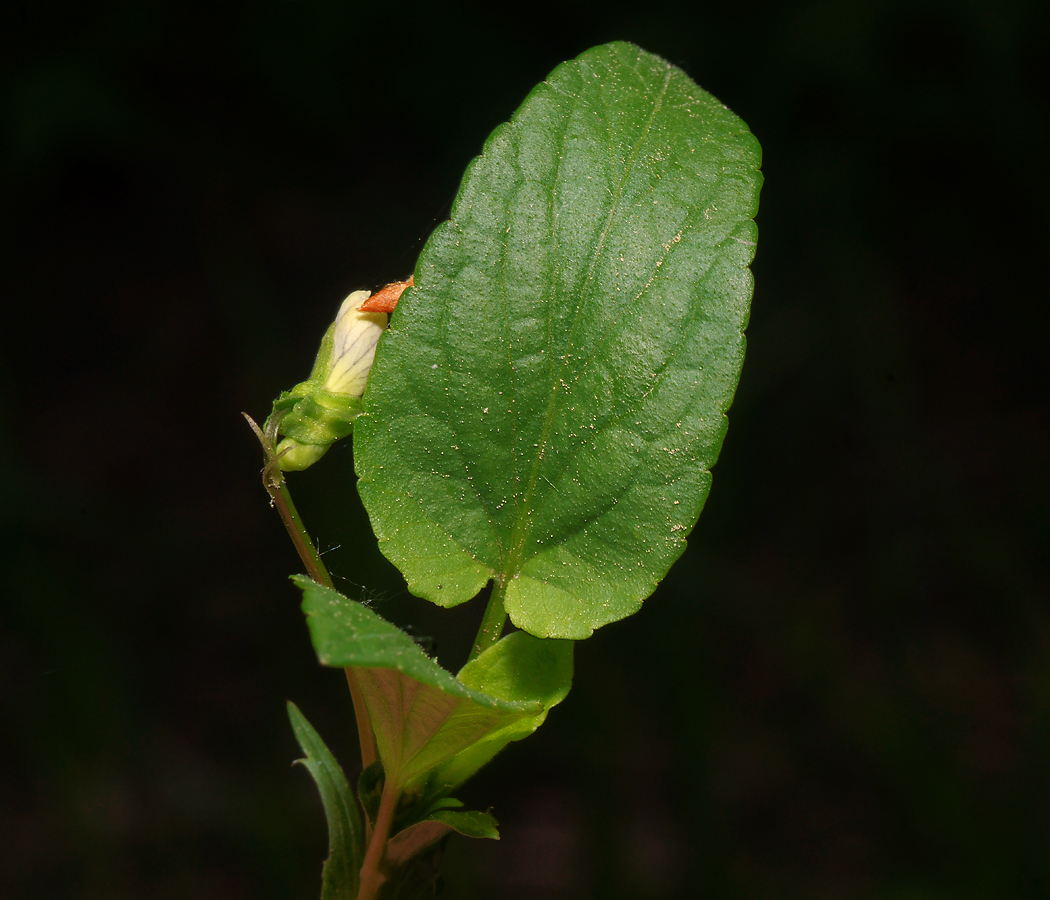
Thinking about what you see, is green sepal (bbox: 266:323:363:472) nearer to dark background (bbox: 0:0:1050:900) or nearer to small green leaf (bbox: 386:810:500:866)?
small green leaf (bbox: 386:810:500:866)

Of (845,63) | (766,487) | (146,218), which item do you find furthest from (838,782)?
(146,218)

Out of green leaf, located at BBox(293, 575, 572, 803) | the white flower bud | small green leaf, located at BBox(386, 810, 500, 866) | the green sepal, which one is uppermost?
the white flower bud

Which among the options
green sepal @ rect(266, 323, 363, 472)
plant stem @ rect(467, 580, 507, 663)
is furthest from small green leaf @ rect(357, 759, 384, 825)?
green sepal @ rect(266, 323, 363, 472)

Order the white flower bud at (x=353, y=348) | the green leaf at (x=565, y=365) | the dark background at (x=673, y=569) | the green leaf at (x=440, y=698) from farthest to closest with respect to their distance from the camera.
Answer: the dark background at (x=673, y=569), the white flower bud at (x=353, y=348), the green leaf at (x=565, y=365), the green leaf at (x=440, y=698)

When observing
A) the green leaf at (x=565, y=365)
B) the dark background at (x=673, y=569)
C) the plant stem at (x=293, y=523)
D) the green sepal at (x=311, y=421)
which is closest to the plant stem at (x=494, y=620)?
the green leaf at (x=565, y=365)

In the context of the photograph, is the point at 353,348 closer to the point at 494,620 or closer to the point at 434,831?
the point at 494,620

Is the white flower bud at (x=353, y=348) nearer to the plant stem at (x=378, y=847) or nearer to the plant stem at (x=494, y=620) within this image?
the plant stem at (x=494, y=620)
